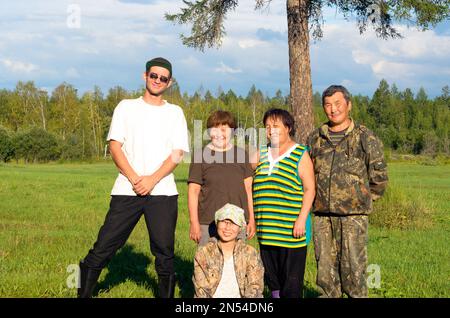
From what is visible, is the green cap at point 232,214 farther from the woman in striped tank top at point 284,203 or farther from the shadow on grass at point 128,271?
the shadow on grass at point 128,271

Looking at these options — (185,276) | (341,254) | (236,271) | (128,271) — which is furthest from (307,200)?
(128,271)

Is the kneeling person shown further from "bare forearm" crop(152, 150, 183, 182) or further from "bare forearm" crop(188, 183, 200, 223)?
"bare forearm" crop(152, 150, 183, 182)

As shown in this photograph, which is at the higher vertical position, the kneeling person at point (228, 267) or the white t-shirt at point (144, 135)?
the white t-shirt at point (144, 135)

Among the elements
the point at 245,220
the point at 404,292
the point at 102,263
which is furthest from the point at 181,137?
the point at 404,292

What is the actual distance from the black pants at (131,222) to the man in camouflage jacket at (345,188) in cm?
125

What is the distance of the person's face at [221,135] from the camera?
4.80 metres

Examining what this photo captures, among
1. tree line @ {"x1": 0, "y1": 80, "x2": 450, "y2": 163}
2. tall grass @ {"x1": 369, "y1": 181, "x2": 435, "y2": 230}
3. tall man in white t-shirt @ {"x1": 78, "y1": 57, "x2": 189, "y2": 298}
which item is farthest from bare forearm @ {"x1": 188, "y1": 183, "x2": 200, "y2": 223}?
tree line @ {"x1": 0, "y1": 80, "x2": 450, "y2": 163}

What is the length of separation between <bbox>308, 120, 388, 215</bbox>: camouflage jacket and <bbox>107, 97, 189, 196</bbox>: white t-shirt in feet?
4.11

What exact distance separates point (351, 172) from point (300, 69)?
29.2 ft

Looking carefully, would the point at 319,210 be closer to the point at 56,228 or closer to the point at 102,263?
the point at 102,263

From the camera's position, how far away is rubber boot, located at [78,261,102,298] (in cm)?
502

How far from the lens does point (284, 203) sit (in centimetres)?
466

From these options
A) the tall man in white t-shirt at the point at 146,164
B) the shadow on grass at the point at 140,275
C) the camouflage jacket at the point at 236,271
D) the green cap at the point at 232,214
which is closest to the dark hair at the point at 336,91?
the green cap at the point at 232,214
